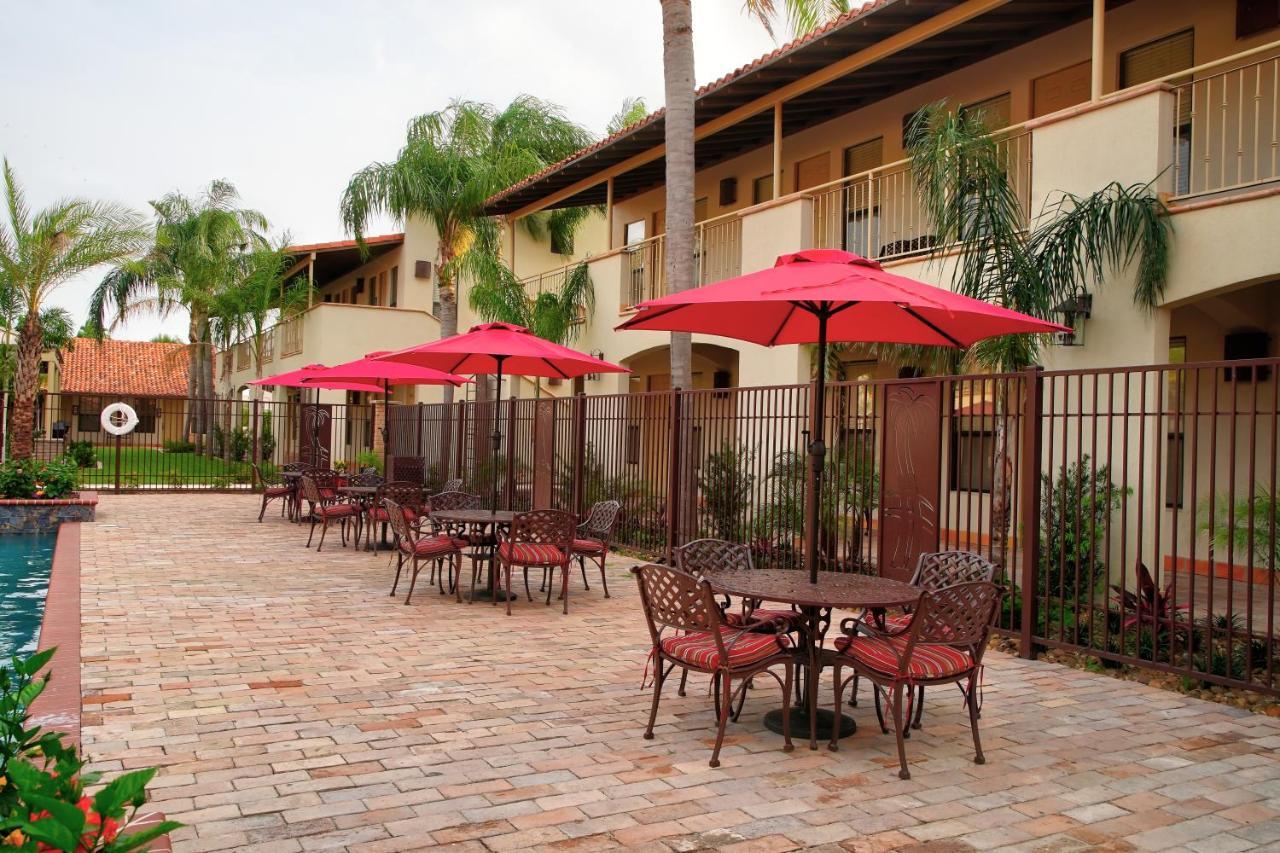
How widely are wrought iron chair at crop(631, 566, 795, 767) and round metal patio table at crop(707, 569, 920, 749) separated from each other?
0.46 ft

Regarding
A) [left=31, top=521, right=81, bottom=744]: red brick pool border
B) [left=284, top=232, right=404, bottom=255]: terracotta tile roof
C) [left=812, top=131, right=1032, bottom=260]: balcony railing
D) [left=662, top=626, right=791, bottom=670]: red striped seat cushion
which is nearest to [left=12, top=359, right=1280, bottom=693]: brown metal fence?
[left=662, top=626, right=791, bottom=670]: red striped seat cushion

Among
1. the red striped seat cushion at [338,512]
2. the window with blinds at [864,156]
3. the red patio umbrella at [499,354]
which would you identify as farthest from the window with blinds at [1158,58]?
the red striped seat cushion at [338,512]

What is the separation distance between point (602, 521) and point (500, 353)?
2.29m

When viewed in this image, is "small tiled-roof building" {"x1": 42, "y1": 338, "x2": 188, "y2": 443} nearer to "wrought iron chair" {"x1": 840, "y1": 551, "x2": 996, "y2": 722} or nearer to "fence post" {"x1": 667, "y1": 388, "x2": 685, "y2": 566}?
"fence post" {"x1": 667, "y1": 388, "x2": 685, "y2": 566}

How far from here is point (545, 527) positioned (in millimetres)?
8922

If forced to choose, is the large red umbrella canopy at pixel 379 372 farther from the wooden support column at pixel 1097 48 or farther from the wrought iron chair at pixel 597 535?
the wooden support column at pixel 1097 48

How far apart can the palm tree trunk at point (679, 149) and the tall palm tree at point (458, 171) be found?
904cm

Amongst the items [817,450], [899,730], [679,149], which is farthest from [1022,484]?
[679,149]

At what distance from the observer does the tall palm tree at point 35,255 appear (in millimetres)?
18734

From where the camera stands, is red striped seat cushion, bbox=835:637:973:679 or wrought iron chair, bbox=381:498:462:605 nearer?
red striped seat cushion, bbox=835:637:973:679

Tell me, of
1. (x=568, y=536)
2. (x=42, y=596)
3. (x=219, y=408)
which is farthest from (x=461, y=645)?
(x=219, y=408)

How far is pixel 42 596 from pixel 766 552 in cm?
764

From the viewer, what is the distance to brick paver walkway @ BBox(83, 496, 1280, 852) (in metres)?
3.96

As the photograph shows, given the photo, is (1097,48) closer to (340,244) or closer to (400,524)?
(400,524)
